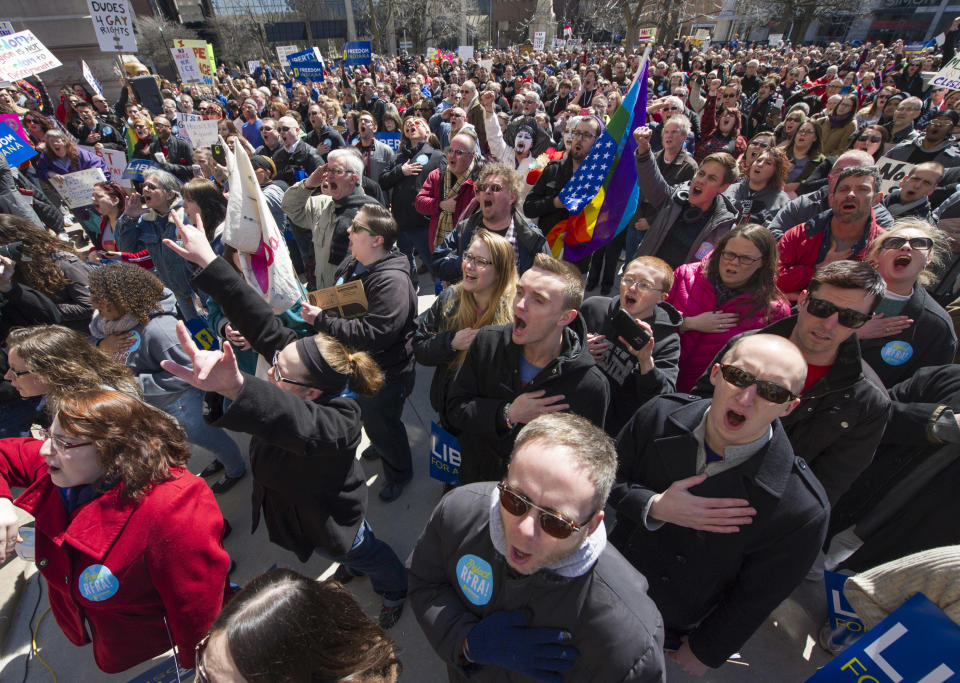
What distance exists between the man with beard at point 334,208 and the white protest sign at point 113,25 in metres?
7.90

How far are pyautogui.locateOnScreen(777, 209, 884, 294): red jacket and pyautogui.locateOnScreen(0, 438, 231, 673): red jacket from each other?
12.6ft

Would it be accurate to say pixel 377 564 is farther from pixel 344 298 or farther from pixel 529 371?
pixel 344 298

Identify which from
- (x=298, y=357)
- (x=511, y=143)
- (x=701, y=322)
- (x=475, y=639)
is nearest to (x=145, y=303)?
(x=298, y=357)

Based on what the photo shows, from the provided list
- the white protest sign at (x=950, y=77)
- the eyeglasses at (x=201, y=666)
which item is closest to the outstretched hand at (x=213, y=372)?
the eyeglasses at (x=201, y=666)

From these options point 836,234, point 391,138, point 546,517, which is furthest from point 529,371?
point 391,138

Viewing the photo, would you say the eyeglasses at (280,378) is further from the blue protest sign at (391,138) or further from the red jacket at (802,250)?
the blue protest sign at (391,138)

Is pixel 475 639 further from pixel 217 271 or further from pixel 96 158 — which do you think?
pixel 96 158

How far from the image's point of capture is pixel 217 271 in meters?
2.23

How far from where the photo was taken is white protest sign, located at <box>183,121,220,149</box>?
6189mm

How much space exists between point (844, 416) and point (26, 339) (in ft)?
12.5

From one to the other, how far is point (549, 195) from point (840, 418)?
3.53 m

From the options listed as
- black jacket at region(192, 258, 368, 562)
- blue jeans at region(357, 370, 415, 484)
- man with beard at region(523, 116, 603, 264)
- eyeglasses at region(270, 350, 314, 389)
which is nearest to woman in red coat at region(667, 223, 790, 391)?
blue jeans at region(357, 370, 415, 484)

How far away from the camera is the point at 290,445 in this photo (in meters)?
1.75

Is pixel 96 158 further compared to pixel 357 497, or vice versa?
pixel 96 158
